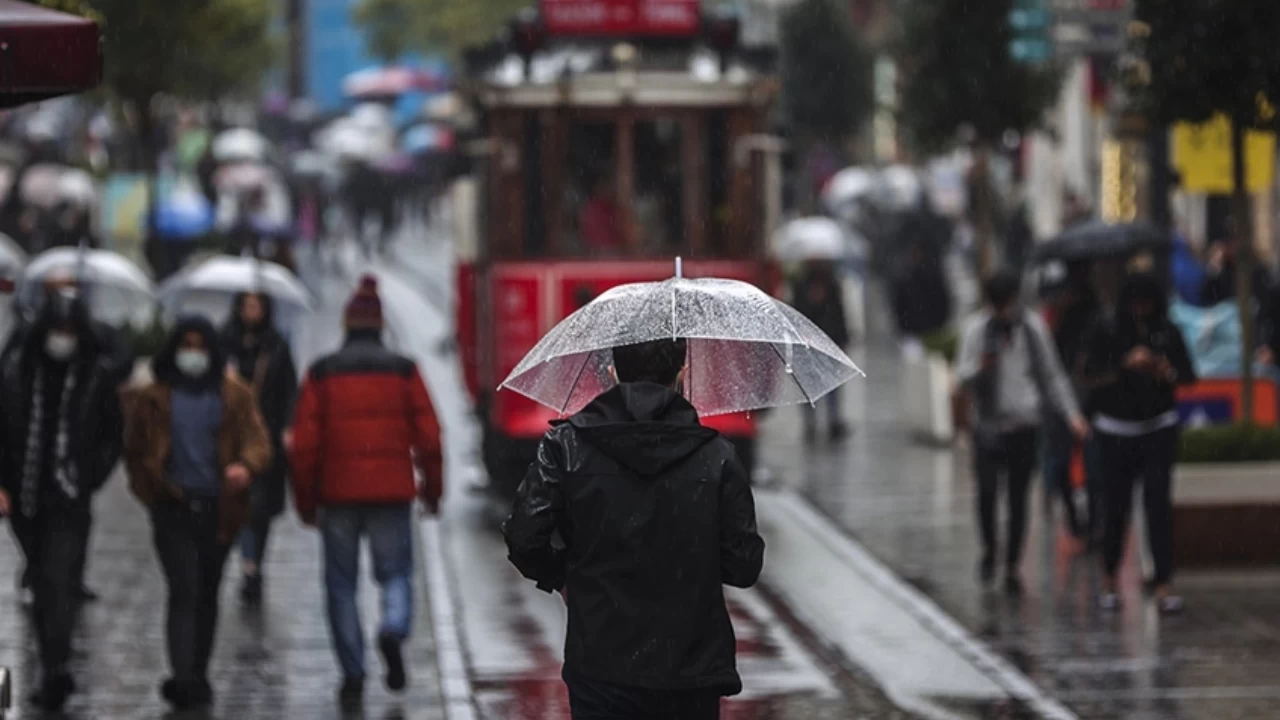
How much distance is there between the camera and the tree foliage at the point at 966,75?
24156 millimetres

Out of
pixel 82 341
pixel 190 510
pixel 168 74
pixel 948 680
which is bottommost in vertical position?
pixel 948 680

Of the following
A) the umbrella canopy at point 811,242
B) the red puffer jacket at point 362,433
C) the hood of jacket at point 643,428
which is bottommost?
the red puffer jacket at point 362,433

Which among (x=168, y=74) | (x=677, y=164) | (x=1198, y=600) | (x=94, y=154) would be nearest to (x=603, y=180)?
(x=677, y=164)

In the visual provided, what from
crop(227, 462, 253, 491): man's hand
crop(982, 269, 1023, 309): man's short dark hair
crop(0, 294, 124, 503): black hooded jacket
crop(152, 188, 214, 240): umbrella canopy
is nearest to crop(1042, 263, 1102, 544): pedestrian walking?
crop(982, 269, 1023, 309): man's short dark hair

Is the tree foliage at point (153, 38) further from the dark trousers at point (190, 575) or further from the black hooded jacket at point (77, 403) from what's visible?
the dark trousers at point (190, 575)

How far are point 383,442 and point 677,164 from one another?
717cm

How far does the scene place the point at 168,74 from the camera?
1033 inches

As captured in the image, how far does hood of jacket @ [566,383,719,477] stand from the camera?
255 inches

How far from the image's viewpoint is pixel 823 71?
43281 mm

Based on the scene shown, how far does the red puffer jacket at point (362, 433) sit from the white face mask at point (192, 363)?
16.5 inches

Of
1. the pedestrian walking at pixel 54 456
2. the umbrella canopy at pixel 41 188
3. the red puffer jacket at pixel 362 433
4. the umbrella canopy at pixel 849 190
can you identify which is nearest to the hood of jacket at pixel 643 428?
the red puffer jacket at pixel 362 433

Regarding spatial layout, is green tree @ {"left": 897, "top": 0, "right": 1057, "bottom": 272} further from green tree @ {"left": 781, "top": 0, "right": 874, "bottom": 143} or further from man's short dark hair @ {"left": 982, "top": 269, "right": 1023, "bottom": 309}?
green tree @ {"left": 781, "top": 0, "right": 874, "bottom": 143}

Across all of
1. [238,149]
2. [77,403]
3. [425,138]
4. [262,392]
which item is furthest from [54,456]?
[425,138]

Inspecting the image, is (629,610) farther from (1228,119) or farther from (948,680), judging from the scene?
(1228,119)
